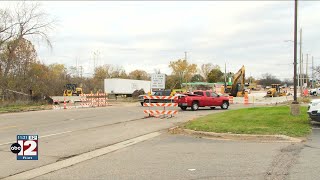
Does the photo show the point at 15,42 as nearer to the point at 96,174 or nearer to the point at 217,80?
the point at 96,174

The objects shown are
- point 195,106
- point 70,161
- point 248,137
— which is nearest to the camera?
point 70,161

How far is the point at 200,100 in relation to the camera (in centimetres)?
3178

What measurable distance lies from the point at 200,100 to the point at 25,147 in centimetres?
2705

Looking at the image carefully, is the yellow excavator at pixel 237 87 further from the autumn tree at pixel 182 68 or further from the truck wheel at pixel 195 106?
the autumn tree at pixel 182 68

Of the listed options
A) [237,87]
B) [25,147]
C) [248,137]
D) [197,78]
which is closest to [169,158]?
[248,137]

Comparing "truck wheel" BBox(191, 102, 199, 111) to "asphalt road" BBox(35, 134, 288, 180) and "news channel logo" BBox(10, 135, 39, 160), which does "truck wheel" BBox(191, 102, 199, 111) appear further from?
"news channel logo" BBox(10, 135, 39, 160)

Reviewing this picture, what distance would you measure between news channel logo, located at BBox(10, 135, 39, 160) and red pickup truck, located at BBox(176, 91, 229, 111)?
2619 cm

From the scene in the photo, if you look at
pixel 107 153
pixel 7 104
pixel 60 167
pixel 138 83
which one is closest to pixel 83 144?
pixel 107 153

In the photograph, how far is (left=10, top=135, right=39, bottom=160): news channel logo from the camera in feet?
17.0

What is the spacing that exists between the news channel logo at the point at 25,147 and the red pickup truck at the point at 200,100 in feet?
85.9

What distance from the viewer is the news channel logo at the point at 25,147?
5.18 meters

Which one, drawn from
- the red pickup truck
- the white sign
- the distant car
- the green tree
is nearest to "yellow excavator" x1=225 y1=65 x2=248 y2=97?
→ the red pickup truck

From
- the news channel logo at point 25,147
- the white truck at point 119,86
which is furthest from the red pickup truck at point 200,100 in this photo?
the white truck at point 119,86

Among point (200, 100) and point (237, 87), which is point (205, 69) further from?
point (200, 100)
